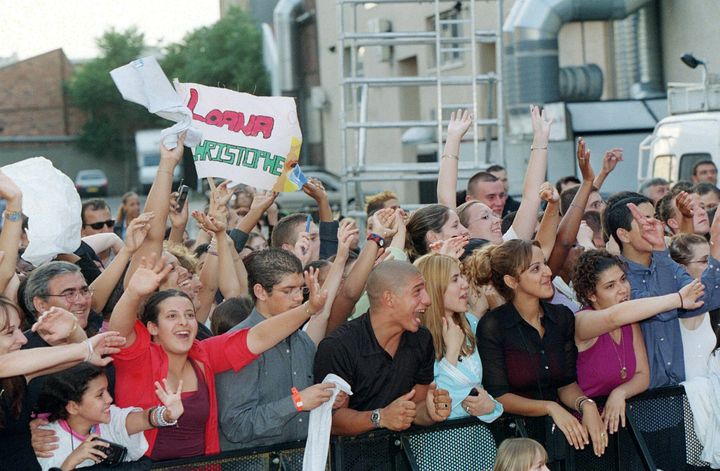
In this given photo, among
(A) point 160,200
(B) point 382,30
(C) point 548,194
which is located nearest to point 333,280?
(A) point 160,200

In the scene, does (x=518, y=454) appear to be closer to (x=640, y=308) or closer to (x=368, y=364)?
(x=368, y=364)

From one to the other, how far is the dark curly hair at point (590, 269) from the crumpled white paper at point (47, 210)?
272 cm

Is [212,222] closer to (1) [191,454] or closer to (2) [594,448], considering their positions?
(1) [191,454]

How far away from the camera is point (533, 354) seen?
5.31m

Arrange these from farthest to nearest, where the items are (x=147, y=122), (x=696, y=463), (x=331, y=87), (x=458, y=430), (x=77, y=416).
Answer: (x=147, y=122), (x=331, y=87), (x=696, y=463), (x=458, y=430), (x=77, y=416)

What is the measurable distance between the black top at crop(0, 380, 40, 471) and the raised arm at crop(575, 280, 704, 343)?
8.59 ft

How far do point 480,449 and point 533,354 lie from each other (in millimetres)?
515

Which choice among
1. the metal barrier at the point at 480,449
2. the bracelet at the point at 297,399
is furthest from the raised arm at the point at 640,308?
the bracelet at the point at 297,399

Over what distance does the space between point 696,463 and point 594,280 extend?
3.37 feet

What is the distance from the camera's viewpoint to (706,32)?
18828 millimetres

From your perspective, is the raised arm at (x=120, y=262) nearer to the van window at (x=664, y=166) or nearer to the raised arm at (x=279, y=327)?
the raised arm at (x=279, y=327)

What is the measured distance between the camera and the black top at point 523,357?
17.4 feet

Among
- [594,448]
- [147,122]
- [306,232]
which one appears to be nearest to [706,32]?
[306,232]

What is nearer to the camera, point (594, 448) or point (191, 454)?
point (191, 454)
